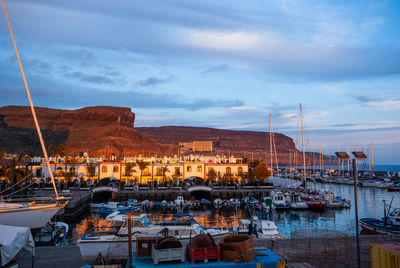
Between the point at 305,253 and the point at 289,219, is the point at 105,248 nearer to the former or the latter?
the point at 305,253

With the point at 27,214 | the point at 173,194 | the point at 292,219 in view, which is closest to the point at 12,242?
the point at 27,214

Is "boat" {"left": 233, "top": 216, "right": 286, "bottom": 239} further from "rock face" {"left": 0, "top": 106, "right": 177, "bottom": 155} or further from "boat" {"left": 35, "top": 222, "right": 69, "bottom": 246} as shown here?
"rock face" {"left": 0, "top": 106, "right": 177, "bottom": 155}

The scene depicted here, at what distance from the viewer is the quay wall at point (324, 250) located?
14156 millimetres

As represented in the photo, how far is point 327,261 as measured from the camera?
14086 mm

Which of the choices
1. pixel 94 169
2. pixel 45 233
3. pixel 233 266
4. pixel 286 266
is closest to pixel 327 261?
pixel 286 266

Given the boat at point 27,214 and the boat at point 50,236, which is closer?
the boat at point 27,214

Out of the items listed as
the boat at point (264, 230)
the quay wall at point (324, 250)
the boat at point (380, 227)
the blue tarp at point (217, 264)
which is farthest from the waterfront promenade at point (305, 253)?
the boat at point (380, 227)

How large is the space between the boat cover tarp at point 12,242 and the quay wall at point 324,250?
10.4 m

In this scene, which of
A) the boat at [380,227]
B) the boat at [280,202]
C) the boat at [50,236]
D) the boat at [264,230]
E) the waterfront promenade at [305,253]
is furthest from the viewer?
the boat at [280,202]

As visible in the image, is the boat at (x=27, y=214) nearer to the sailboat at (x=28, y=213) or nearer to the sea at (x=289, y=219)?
the sailboat at (x=28, y=213)

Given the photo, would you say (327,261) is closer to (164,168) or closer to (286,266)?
(286,266)

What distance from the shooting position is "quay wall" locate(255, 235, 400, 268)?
46.4 feet

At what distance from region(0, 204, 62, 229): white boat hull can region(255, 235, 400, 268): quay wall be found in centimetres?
1812

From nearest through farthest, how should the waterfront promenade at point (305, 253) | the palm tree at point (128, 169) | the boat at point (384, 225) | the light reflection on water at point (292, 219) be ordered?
the waterfront promenade at point (305, 253)
the boat at point (384, 225)
the light reflection on water at point (292, 219)
the palm tree at point (128, 169)
